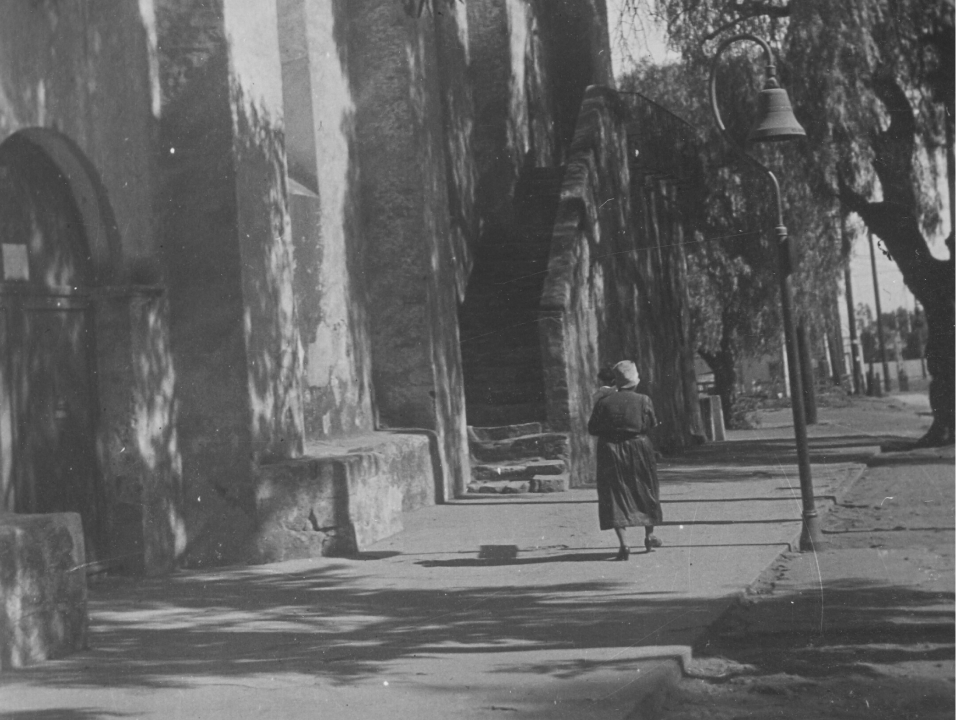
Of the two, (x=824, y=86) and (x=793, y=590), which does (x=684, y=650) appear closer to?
(x=793, y=590)

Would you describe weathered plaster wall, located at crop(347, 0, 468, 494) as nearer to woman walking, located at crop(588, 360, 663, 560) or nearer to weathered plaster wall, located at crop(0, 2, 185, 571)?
weathered plaster wall, located at crop(0, 2, 185, 571)

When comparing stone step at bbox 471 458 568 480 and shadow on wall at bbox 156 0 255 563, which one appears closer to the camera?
shadow on wall at bbox 156 0 255 563

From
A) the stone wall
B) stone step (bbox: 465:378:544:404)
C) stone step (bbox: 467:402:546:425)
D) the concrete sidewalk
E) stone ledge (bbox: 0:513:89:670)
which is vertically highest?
the stone wall

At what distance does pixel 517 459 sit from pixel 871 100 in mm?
6318

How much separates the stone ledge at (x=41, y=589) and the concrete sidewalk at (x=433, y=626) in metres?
0.16

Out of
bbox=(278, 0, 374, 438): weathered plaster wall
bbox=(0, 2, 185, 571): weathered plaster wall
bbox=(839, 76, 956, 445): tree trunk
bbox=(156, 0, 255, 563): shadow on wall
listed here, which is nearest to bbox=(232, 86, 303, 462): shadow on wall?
bbox=(156, 0, 255, 563): shadow on wall

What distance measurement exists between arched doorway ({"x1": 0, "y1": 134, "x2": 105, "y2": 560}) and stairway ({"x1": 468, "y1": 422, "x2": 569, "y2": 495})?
6601 millimetres

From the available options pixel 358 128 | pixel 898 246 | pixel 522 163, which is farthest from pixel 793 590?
pixel 522 163

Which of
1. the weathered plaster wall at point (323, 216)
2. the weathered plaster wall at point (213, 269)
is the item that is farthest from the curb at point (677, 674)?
the weathered plaster wall at point (323, 216)

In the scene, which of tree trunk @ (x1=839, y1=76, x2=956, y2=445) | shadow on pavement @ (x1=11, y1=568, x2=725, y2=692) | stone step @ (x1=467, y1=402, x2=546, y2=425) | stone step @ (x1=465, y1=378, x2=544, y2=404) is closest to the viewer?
shadow on pavement @ (x1=11, y1=568, x2=725, y2=692)

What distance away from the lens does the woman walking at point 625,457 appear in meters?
10.3

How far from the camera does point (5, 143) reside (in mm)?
9031

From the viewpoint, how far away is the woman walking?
10297mm

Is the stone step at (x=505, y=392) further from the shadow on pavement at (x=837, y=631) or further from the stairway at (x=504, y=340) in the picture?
the shadow on pavement at (x=837, y=631)
